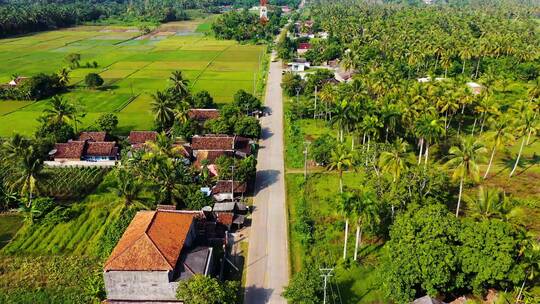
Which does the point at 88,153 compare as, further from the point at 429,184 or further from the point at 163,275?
the point at 429,184

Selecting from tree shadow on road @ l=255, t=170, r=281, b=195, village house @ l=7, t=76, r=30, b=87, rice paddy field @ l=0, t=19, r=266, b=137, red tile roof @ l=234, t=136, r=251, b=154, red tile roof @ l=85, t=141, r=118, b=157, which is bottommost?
rice paddy field @ l=0, t=19, r=266, b=137

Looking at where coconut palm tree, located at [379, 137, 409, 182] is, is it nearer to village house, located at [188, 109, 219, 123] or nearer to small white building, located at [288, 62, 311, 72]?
village house, located at [188, 109, 219, 123]

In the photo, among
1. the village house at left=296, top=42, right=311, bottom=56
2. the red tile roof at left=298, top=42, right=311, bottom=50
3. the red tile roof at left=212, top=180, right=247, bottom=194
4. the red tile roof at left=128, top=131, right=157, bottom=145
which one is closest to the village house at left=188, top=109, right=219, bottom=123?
the red tile roof at left=128, top=131, right=157, bottom=145

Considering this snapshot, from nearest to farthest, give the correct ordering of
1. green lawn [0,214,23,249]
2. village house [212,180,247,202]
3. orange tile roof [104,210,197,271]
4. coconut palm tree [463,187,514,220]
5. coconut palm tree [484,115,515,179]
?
1. orange tile roof [104,210,197,271]
2. coconut palm tree [463,187,514,220]
3. green lawn [0,214,23,249]
4. village house [212,180,247,202]
5. coconut palm tree [484,115,515,179]

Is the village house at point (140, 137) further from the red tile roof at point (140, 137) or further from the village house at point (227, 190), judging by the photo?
the village house at point (227, 190)

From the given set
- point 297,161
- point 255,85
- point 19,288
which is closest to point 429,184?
point 297,161

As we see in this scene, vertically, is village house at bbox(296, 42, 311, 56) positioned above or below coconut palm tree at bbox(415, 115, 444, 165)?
below

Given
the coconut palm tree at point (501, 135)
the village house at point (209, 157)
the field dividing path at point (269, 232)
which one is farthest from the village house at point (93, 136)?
the coconut palm tree at point (501, 135)
